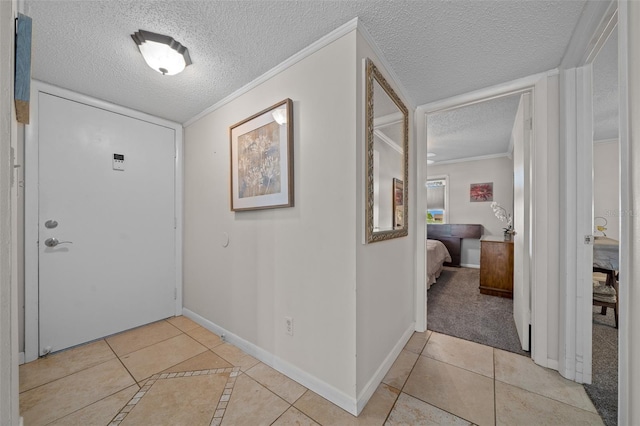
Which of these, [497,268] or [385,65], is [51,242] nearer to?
[385,65]

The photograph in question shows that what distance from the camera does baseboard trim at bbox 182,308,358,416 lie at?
138 centimetres

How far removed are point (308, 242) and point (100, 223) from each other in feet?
6.94

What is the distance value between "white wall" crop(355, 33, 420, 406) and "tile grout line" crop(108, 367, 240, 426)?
2.67 ft

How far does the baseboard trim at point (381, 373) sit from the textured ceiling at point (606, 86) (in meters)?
2.59

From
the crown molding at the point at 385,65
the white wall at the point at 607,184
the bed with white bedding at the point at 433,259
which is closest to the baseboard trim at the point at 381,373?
the bed with white bedding at the point at 433,259

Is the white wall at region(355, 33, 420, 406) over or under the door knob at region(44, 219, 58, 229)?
under

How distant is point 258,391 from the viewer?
153 centimetres

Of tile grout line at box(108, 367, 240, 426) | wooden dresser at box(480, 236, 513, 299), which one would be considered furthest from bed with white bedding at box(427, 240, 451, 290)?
tile grout line at box(108, 367, 240, 426)

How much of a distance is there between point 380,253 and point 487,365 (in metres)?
1.21

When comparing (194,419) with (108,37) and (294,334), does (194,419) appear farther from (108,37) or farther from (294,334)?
(108,37)

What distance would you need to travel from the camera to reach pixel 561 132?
1694 millimetres

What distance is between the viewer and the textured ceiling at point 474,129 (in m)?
2.63

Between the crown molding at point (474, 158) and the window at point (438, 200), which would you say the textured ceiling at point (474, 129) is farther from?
the window at point (438, 200)

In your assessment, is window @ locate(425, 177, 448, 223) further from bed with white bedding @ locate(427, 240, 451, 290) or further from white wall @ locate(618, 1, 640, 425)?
white wall @ locate(618, 1, 640, 425)
